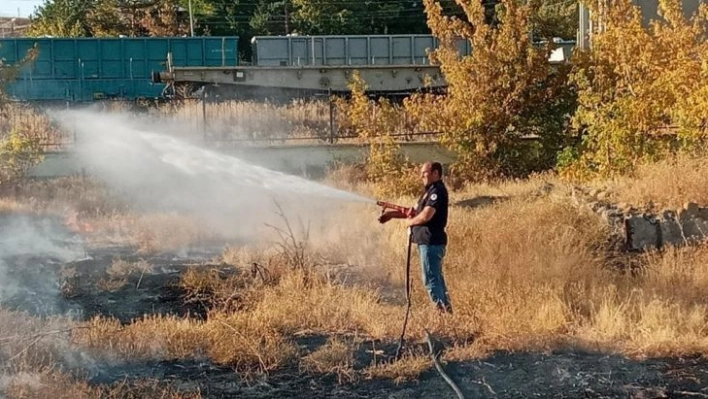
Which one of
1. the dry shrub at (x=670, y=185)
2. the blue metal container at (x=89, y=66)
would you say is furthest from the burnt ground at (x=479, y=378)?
the blue metal container at (x=89, y=66)

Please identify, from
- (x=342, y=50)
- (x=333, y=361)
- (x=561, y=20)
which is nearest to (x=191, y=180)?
(x=333, y=361)

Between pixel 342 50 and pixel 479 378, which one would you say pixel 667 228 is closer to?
pixel 479 378

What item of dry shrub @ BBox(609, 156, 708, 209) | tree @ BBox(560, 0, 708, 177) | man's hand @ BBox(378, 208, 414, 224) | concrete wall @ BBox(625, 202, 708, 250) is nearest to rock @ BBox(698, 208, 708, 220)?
concrete wall @ BBox(625, 202, 708, 250)

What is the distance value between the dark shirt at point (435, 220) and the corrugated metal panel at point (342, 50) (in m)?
23.9

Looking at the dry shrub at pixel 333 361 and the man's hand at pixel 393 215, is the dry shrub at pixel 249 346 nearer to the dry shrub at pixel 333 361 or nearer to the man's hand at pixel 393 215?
the dry shrub at pixel 333 361

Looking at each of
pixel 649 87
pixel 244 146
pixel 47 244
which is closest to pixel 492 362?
pixel 649 87

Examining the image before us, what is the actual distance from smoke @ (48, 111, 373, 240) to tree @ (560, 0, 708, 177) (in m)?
4.76

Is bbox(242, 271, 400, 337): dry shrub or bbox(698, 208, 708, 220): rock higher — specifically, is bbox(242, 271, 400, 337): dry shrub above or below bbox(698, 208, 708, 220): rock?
below

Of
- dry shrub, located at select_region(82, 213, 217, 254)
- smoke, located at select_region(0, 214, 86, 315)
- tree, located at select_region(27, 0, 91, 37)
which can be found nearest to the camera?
smoke, located at select_region(0, 214, 86, 315)

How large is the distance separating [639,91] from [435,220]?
718 centimetres

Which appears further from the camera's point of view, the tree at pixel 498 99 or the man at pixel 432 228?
the tree at pixel 498 99

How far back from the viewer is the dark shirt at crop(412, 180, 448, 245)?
26.2ft

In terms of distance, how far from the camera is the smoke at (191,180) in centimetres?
1559

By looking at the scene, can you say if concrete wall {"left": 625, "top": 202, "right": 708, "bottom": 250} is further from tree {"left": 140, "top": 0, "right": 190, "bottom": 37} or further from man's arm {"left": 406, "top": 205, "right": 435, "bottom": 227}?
tree {"left": 140, "top": 0, "right": 190, "bottom": 37}
